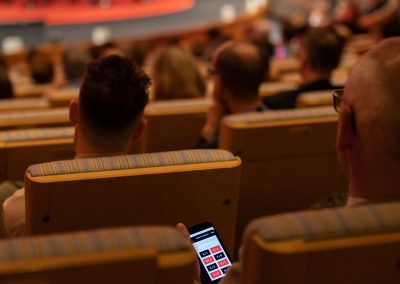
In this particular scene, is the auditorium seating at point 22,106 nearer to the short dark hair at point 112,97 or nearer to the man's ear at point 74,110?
the man's ear at point 74,110

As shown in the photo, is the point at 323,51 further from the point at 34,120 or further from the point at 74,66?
the point at 74,66

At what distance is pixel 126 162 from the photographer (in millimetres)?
1308

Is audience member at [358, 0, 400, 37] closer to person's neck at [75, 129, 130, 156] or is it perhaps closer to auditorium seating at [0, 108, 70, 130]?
auditorium seating at [0, 108, 70, 130]

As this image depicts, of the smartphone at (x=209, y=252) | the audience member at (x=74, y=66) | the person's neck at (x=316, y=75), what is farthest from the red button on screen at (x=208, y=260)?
the audience member at (x=74, y=66)

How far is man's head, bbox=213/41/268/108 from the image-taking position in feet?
8.23

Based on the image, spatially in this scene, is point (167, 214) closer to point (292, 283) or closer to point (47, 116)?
point (292, 283)

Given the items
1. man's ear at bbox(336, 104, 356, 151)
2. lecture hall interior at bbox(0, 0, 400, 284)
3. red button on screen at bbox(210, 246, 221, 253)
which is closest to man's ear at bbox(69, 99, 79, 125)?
lecture hall interior at bbox(0, 0, 400, 284)

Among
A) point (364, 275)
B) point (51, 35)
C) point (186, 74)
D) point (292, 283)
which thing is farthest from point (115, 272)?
point (51, 35)

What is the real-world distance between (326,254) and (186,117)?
1584mm

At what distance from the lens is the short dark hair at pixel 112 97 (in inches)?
63.8

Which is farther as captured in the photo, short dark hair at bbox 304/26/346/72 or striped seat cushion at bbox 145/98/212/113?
short dark hair at bbox 304/26/346/72

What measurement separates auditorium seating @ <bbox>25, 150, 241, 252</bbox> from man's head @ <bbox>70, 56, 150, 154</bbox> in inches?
12.0

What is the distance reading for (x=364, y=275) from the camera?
94cm

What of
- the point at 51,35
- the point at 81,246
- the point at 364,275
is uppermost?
the point at 81,246
